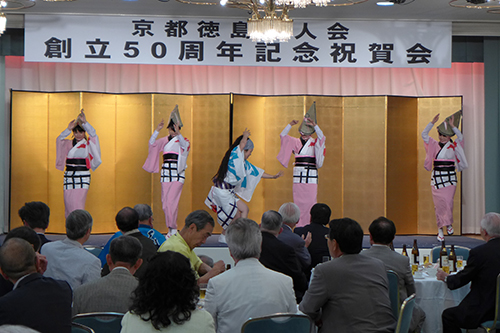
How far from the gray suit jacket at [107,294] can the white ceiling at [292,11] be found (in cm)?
501

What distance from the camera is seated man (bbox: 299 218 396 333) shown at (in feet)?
8.84

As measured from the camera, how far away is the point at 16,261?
7.72 ft

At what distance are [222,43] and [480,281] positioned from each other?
4708 mm

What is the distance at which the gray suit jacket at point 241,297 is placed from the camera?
2547 mm

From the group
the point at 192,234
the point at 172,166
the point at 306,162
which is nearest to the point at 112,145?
the point at 172,166

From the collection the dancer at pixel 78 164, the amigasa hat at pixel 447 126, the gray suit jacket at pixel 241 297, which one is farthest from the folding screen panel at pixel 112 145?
the gray suit jacket at pixel 241 297

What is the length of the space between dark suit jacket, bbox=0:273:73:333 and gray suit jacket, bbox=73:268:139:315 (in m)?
Result: 0.29

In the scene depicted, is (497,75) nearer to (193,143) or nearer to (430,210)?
(430,210)

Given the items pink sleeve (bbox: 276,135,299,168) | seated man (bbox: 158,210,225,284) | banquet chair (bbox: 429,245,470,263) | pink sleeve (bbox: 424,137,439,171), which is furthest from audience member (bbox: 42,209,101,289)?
pink sleeve (bbox: 424,137,439,171)

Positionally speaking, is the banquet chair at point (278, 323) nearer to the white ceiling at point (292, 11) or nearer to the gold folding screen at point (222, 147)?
the white ceiling at point (292, 11)

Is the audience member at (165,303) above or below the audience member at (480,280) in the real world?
above

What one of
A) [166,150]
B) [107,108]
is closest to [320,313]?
[166,150]

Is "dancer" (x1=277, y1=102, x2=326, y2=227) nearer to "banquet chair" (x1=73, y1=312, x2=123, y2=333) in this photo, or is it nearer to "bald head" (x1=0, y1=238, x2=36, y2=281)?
"banquet chair" (x1=73, y1=312, x2=123, y2=333)

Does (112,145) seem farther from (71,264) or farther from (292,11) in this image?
(71,264)
